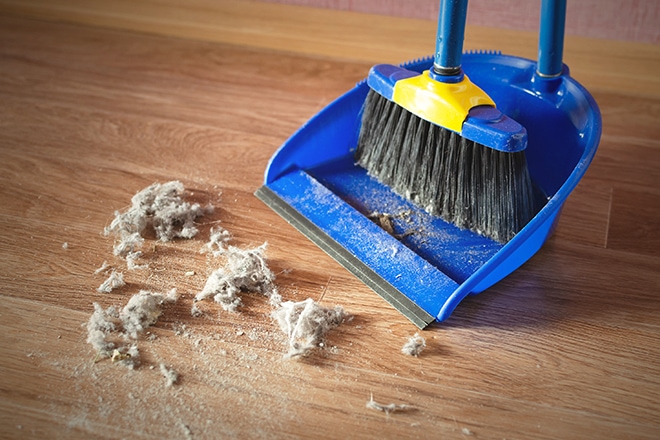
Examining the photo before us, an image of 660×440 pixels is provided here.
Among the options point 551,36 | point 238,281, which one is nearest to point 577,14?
point 551,36

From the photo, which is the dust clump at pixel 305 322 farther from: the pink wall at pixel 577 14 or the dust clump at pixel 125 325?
the pink wall at pixel 577 14

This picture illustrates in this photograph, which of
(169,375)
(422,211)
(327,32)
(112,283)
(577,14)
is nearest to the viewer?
(169,375)

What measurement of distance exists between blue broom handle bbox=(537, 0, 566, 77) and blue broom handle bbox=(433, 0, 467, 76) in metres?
0.15

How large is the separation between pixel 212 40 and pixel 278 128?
391 millimetres

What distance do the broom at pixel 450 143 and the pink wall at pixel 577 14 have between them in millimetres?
457

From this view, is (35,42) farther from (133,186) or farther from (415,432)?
(415,432)

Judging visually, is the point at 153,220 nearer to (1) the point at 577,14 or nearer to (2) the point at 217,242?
(2) the point at 217,242

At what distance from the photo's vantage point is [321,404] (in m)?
0.68

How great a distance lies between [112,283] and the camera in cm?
81

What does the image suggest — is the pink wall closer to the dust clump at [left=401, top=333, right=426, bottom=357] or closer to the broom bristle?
the broom bristle

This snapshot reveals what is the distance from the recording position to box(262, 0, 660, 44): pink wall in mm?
1188

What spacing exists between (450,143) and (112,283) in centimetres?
44

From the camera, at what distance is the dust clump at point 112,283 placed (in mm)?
803

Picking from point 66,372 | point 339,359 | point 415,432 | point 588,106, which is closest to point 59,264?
point 66,372
